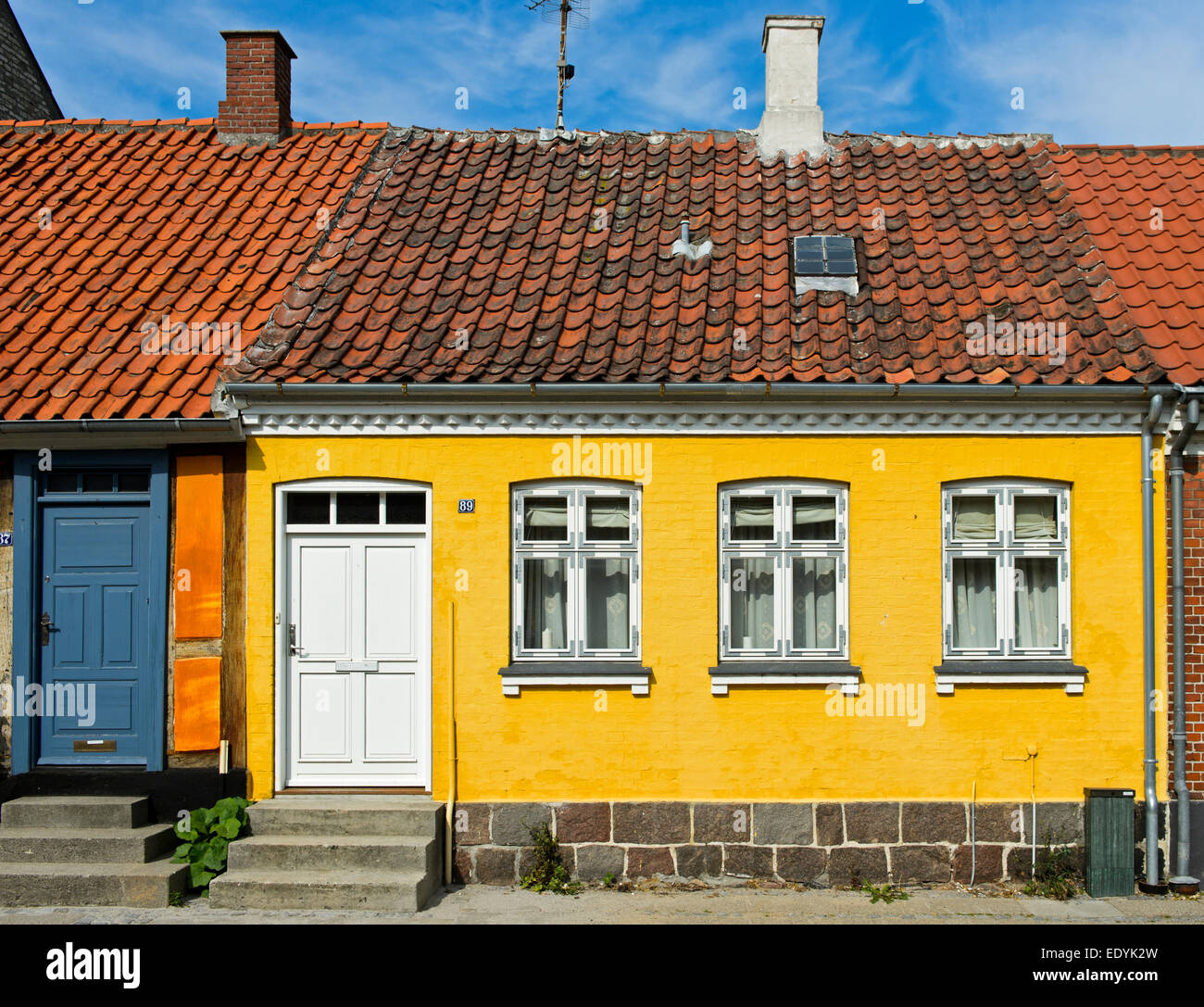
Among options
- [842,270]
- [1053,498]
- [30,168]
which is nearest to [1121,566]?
[1053,498]

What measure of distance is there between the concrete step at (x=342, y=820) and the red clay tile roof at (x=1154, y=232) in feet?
23.1

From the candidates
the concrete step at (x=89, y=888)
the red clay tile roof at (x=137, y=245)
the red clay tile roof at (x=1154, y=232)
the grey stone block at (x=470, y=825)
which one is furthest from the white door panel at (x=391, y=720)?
the red clay tile roof at (x=1154, y=232)

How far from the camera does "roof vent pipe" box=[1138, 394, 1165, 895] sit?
7801 millimetres

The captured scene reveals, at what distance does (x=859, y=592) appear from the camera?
26.6 feet

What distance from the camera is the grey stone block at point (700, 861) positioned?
7902 millimetres

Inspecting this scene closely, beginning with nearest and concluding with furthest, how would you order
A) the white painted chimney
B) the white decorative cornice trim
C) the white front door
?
1. the white decorative cornice trim
2. the white front door
3. the white painted chimney

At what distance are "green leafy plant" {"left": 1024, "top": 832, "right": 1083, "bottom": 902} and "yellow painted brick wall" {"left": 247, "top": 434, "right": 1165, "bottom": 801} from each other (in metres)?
0.39

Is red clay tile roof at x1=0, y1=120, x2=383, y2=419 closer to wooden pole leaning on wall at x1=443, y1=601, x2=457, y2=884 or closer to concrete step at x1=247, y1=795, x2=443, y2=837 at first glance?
wooden pole leaning on wall at x1=443, y1=601, x2=457, y2=884

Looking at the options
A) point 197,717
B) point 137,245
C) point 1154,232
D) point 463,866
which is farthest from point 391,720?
point 1154,232

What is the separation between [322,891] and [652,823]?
2.54 meters

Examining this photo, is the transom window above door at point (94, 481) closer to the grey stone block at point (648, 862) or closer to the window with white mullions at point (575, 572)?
the window with white mullions at point (575, 572)

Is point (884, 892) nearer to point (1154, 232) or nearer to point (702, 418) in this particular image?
point (702, 418)

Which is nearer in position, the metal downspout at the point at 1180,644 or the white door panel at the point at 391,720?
the metal downspout at the point at 1180,644

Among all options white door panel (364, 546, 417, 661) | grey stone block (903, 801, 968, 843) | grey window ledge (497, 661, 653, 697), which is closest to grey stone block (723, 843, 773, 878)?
grey stone block (903, 801, 968, 843)
